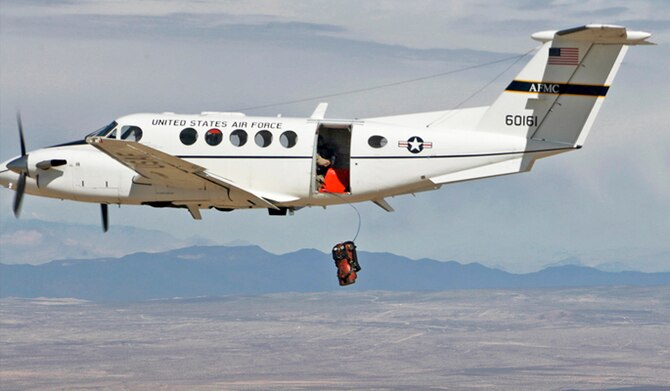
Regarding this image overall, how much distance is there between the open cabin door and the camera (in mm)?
55438

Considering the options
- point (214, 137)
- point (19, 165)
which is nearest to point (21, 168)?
point (19, 165)

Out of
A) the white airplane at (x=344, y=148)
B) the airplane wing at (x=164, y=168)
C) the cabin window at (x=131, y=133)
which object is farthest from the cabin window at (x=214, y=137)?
the cabin window at (x=131, y=133)

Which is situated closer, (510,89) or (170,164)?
(170,164)

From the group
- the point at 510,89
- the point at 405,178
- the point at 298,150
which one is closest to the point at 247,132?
the point at 298,150

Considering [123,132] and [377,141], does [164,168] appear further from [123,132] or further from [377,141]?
[377,141]

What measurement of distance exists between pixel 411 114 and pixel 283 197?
20.1 ft

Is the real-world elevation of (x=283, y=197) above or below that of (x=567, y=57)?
below

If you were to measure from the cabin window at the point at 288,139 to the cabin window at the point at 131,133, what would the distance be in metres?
5.38

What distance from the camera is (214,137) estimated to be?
55.2 m

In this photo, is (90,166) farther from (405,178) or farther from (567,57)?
(567,57)

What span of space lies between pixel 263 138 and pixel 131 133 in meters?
5.04

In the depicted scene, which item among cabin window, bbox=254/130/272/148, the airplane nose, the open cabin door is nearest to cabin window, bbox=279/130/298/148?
cabin window, bbox=254/130/272/148

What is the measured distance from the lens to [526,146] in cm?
5547

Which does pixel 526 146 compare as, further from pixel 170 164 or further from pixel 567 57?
pixel 170 164
